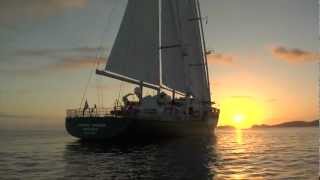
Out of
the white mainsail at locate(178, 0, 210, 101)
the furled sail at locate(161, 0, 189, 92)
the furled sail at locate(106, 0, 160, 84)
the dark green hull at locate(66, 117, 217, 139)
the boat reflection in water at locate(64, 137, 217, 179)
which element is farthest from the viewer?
the white mainsail at locate(178, 0, 210, 101)

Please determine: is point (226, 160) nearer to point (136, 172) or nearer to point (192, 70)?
point (136, 172)

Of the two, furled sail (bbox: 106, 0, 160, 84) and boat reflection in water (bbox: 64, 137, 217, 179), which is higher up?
furled sail (bbox: 106, 0, 160, 84)

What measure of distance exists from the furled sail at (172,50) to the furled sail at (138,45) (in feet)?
11.0

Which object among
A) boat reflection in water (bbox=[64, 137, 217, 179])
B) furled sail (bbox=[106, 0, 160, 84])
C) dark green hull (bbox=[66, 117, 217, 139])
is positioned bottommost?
boat reflection in water (bbox=[64, 137, 217, 179])

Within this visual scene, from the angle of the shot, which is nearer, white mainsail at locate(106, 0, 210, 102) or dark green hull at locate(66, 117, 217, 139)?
dark green hull at locate(66, 117, 217, 139)

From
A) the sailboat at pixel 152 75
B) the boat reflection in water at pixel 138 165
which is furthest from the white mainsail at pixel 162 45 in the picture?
the boat reflection in water at pixel 138 165

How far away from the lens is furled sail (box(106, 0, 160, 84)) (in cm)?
5984

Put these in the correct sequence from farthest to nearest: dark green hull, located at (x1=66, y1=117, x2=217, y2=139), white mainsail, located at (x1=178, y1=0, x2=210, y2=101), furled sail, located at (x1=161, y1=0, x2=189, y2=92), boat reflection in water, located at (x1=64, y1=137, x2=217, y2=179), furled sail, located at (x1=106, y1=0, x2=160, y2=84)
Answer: white mainsail, located at (x1=178, y1=0, x2=210, y2=101)
furled sail, located at (x1=161, y1=0, x2=189, y2=92)
furled sail, located at (x1=106, y1=0, x2=160, y2=84)
dark green hull, located at (x1=66, y1=117, x2=217, y2=139)
boat reflection in water, located at (x1=64, y1=137, x2=217, y2=179)

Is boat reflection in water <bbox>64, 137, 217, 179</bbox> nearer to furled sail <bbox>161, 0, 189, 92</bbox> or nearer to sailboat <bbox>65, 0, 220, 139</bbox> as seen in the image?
sailboat <bbox>65, 0, 220, 139</bbox>

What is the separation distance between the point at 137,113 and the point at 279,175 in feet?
106

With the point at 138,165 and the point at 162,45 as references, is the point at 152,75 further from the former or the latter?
the point at 138,165

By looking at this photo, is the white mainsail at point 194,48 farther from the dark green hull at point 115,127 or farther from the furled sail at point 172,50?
the dark green hull at point 115,127

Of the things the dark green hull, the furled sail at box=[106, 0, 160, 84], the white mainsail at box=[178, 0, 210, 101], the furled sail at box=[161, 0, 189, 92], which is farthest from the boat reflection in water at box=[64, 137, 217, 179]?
the white mainsail at box=[178, 0, 210, 101]

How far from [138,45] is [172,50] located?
9.76m
